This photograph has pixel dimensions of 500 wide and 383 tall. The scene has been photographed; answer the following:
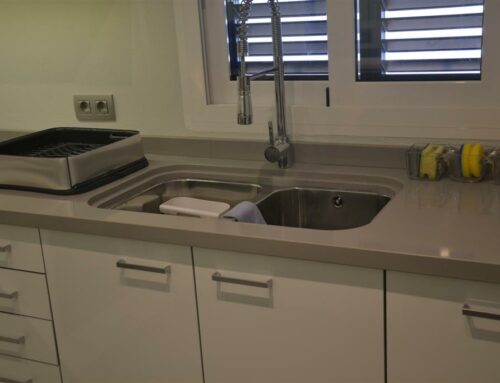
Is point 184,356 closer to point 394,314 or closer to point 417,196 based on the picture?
point 394,314

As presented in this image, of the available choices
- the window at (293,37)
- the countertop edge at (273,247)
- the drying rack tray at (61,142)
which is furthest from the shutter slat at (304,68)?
the countertop edge at (273,247)

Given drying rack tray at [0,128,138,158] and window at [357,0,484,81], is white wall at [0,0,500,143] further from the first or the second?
drying rack tray at [0,128,138,158]

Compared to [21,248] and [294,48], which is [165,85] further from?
[21,248]

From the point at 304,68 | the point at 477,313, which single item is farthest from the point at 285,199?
the point at 477,313

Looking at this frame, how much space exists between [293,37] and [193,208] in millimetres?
616

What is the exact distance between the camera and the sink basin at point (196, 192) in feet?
6.20

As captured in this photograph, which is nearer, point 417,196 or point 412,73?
point 417,196

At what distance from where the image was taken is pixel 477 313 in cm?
122

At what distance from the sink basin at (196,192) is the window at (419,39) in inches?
19.4

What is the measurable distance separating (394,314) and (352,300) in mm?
89

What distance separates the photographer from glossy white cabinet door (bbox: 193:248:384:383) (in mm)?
1340

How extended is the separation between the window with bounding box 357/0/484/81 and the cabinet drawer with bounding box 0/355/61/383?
1228 mm

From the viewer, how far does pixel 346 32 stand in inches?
73.1

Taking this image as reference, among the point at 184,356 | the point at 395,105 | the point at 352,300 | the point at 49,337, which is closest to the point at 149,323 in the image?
the point at 184,356
